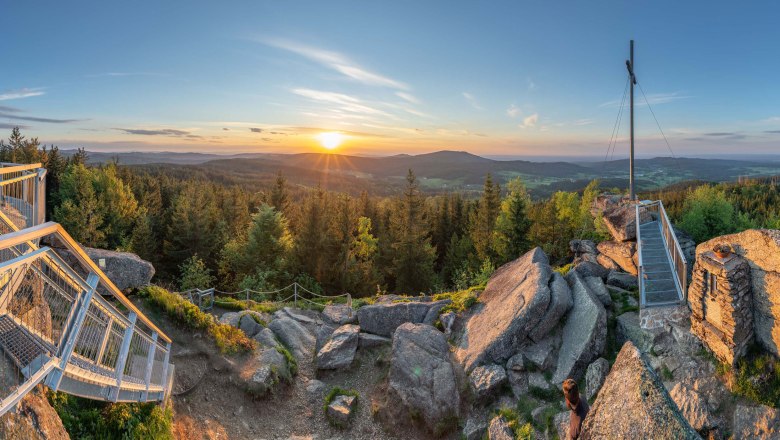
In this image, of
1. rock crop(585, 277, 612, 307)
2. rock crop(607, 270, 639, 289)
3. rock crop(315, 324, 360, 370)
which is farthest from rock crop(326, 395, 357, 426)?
rock crop(607, 270, 639, 289)

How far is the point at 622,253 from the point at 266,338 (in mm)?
14097

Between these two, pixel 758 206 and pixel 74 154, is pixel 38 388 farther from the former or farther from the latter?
pixel 758 206

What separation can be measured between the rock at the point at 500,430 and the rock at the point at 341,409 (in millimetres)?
4077

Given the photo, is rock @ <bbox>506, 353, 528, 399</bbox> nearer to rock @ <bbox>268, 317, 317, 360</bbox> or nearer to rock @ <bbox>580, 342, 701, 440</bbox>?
rock @ <bbox>580, 342, 701, 440</bbox>

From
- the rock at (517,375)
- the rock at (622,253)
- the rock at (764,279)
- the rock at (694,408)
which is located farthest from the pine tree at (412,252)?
the rock at (764,279)

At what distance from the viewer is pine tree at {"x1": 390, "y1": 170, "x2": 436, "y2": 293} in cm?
3312

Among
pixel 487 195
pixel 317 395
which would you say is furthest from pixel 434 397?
pixel 487 195

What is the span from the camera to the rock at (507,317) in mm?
12297

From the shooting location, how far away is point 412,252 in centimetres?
3309

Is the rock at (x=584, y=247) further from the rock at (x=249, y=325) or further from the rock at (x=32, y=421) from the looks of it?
the rock at (x=32, y=421)

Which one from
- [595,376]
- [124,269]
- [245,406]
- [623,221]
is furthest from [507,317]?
[124,269]

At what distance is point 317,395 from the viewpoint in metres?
12.8

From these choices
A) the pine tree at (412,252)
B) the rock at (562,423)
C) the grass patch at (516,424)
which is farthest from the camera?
the pine tree at (412,252)

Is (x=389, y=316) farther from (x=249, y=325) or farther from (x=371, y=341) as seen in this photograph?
(x=249, y=325)
